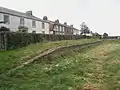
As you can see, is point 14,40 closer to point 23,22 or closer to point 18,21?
point 18,21

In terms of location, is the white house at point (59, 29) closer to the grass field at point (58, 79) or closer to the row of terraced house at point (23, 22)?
the row of terraced house at point (23, 22)

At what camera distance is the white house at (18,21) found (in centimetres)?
5006

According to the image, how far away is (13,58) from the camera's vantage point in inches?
784

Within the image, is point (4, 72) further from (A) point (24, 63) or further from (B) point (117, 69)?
(B) point (117, 69)

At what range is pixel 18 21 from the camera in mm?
54469

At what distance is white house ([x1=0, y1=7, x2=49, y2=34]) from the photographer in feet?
164

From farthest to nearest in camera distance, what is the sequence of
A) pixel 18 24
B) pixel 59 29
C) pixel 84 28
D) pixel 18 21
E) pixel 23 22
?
pixel 84 28
pixel 59 29
pixel 23 22
pixel 18 21
pixel 18 24

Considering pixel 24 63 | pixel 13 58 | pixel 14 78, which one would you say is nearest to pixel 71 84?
pixel 14 78

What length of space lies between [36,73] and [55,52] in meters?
8.52

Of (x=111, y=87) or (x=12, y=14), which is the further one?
(x=12, y=14)

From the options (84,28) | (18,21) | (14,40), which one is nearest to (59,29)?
(84,28)

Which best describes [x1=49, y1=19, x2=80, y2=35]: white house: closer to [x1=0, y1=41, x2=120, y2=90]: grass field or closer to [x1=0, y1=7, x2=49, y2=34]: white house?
[x1=0, y1=7, x2=49, y2=34]: white house

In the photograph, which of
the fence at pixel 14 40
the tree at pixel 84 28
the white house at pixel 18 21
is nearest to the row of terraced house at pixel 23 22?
the white house at pixel 18 21

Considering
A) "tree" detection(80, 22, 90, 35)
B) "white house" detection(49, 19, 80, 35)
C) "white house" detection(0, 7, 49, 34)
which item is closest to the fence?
"white house" detection(0, 7, 49, 34)
